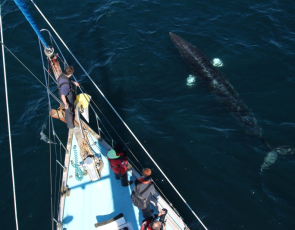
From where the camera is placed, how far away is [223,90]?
17.8 meters

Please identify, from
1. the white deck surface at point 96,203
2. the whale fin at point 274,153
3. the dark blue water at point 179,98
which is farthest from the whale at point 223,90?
the white deck surface at point 96,203

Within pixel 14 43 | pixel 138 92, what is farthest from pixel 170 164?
pixel 14 43

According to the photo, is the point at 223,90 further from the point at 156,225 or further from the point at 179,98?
the point at 156,225

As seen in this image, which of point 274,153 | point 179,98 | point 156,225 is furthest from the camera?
point 179,98

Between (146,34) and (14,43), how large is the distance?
36.2 feet

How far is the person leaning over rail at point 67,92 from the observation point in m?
10.1

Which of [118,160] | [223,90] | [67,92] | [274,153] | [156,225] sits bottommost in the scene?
[274,153]

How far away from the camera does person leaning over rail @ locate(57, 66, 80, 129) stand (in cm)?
1007

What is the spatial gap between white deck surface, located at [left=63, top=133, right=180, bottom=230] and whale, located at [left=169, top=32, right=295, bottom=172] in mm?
7807

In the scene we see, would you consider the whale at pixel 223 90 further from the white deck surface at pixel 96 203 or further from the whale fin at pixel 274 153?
the white deck surface at pixel 96 203

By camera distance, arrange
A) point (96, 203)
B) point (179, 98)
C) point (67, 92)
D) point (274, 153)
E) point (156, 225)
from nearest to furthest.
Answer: point (156, 225), point (67, 92), point (96, 203), point (274, 153), point (179, 98)

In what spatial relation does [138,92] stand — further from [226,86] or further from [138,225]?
[138,225]

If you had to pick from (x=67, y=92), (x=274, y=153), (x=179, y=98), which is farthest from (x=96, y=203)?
(x=274, y=153)

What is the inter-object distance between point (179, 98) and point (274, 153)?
→ 6775 millimetres
